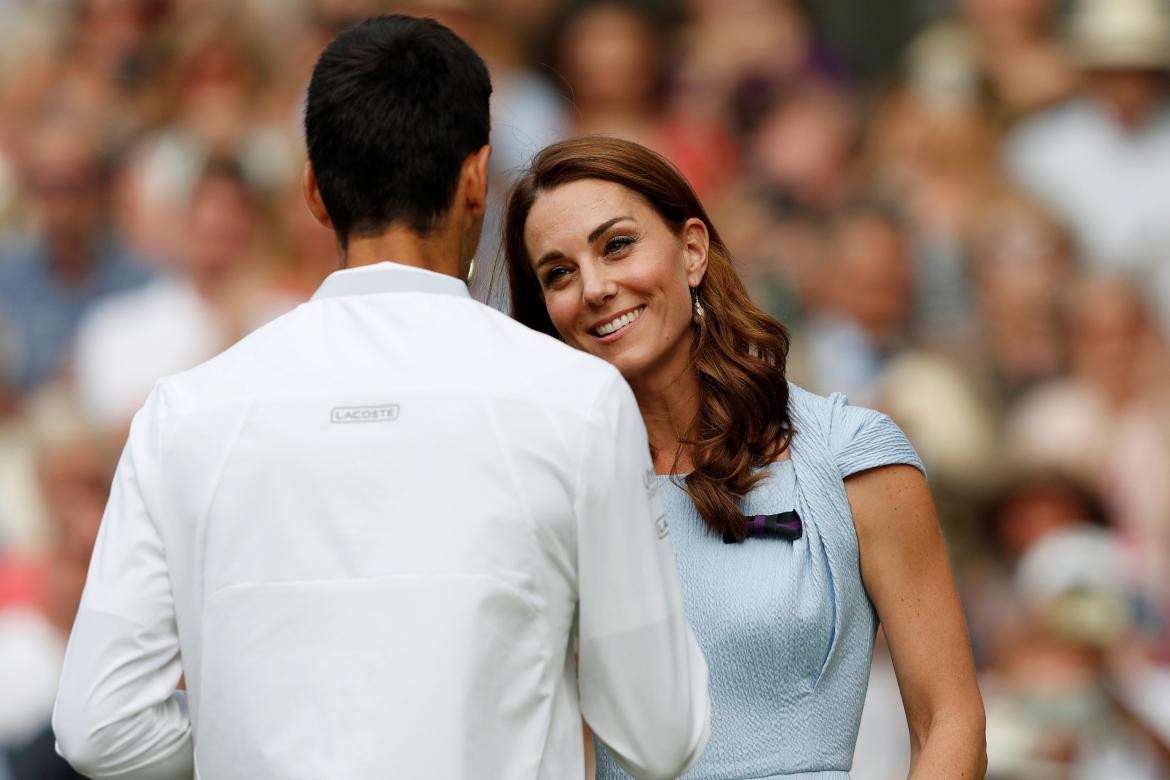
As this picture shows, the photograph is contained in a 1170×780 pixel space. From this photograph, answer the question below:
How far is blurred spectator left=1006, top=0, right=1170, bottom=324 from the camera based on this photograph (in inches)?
221

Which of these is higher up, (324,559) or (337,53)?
(337,53)

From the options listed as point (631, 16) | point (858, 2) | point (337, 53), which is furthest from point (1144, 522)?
point (337, 53)

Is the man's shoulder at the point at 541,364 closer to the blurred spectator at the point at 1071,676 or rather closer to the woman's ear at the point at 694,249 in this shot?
the woman's ear at the point at 694,249

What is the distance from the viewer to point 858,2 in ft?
19.9

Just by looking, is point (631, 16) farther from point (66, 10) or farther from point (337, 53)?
point (337, 53)

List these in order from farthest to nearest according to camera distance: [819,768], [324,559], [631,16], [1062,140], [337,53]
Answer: [631,16] < [1062,140] < [819,768] < [337,53] < [324,559]

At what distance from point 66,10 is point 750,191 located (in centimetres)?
302

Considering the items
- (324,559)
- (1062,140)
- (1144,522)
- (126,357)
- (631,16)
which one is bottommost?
(1144,522)

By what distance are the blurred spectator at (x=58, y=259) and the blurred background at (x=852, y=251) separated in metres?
0.01

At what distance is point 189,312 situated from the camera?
6.27 m

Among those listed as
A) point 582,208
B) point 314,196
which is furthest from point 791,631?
point 314,196

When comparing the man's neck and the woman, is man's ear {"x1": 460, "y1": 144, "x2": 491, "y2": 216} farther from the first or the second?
the woman

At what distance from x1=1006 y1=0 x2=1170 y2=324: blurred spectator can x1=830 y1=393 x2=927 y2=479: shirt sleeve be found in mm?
3447

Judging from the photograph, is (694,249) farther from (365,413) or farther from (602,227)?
(365,413)
